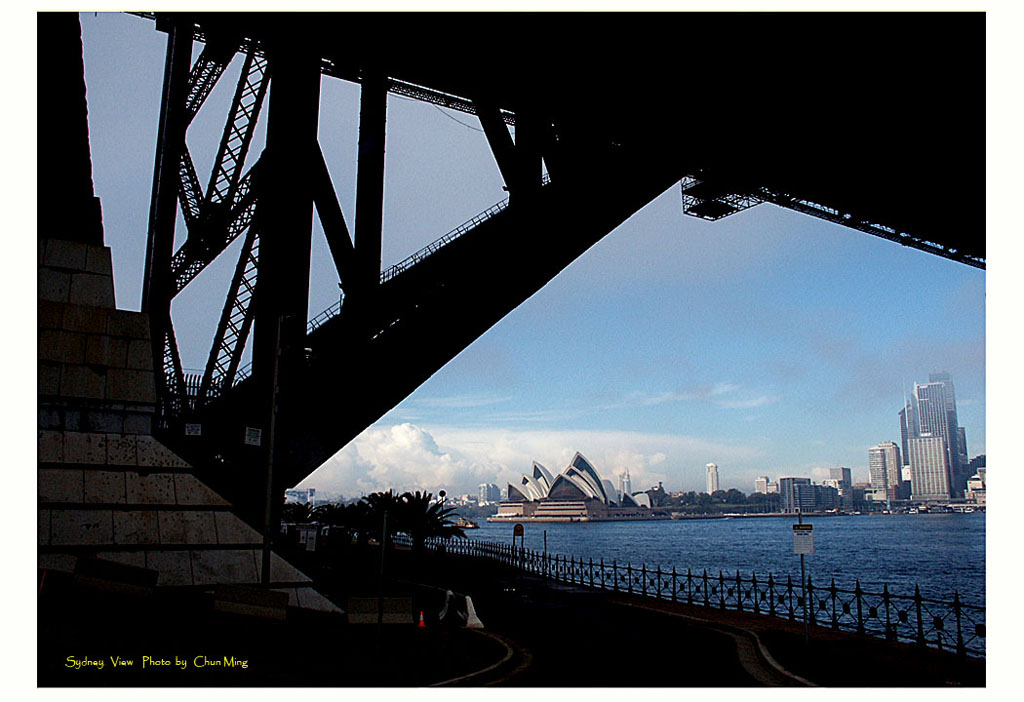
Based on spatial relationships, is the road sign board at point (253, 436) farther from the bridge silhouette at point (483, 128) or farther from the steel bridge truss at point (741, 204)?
the steel bridge truss at point (741, 204)

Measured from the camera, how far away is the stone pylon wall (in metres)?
12.7

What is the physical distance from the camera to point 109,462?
13266 millimetres

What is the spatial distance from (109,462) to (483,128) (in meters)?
17.1

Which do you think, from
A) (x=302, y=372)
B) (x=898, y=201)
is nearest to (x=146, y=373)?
(x=302, y=372)

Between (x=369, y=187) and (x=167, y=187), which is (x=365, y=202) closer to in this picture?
(x=369, y=187)

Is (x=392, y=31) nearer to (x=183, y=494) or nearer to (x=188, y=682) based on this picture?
(x=183, y=494)

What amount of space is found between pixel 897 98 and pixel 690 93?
7828 millimetres

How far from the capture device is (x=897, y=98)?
26.9 metres

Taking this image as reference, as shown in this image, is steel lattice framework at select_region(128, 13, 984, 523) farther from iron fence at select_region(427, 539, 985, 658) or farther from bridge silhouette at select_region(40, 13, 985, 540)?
iron fence at select_region(427, 539, 985, 658)

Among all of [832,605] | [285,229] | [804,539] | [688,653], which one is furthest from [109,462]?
[832,605]

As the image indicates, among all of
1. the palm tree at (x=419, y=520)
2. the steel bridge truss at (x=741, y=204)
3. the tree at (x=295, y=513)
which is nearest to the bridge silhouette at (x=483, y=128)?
the steel bridge truss at (x=741, y=204)

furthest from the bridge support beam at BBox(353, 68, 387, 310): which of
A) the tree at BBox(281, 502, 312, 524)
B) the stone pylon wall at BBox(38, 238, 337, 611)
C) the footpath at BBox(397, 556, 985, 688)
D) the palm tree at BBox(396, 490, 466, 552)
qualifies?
the tree at BBox(281, 502, 312, 524)

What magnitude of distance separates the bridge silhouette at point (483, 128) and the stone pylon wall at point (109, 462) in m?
3.60

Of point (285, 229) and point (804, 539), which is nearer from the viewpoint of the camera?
point (804, 539)
